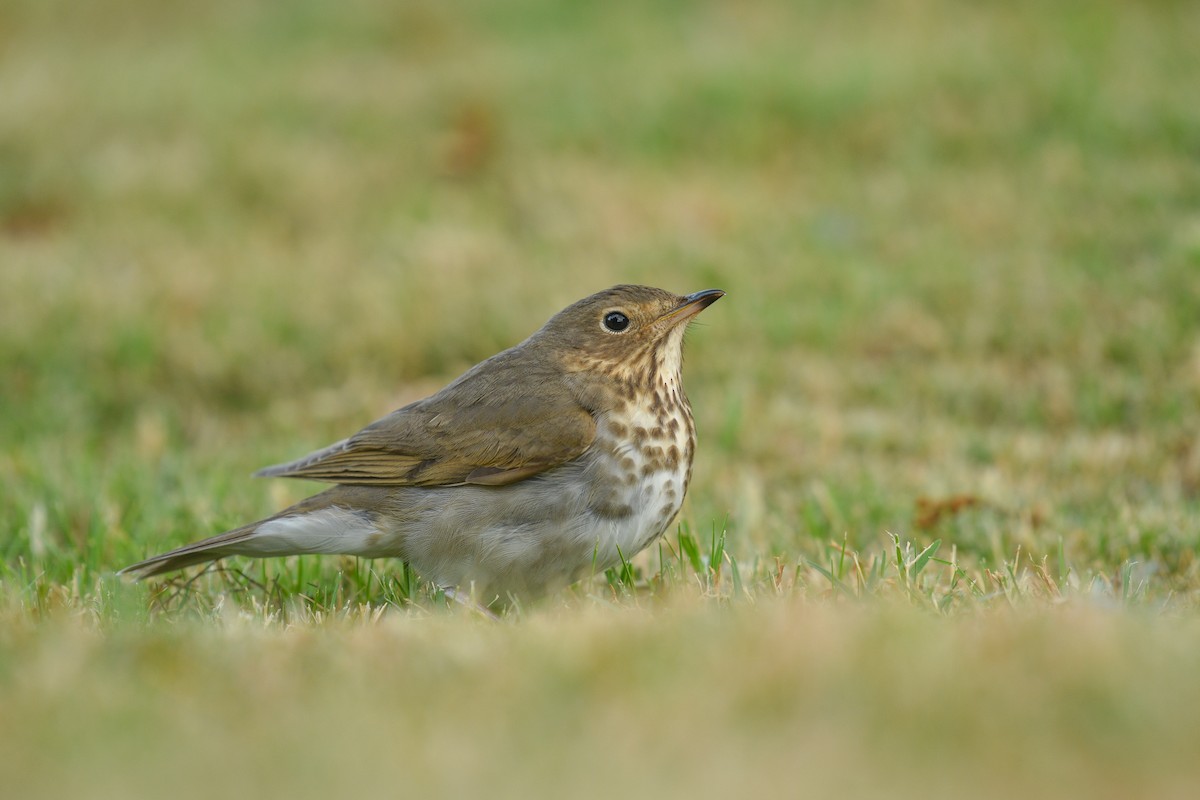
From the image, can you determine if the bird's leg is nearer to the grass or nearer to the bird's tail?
the grass

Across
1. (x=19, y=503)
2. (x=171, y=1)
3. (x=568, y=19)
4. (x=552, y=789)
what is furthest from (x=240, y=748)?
(x=171, y=1)

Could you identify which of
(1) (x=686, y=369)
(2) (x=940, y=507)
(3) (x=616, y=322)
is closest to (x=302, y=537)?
(3) (x=616, y=322)

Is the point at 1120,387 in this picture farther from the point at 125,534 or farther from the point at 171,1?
the point at 171,1

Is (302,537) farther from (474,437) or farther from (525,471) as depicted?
(525,471)

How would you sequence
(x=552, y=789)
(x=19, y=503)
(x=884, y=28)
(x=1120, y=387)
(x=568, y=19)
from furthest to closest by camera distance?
(x=568, y=19), (x=884, y=28), (x=1120, y=387), (x=19, y=503), (x=552, y=789)

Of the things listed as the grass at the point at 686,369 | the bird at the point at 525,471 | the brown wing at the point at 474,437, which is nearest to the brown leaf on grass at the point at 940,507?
the grass at the point at 686,369

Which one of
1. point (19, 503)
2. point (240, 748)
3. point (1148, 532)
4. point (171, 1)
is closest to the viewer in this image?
point (240, 748)

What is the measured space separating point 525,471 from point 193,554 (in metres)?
1.08

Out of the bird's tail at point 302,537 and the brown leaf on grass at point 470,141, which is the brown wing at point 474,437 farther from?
the brown leaf on grass at point 470,141

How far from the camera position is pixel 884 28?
12734mm

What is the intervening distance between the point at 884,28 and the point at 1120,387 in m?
6.56

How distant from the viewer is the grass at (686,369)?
8.43 ft

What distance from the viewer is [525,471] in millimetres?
4492

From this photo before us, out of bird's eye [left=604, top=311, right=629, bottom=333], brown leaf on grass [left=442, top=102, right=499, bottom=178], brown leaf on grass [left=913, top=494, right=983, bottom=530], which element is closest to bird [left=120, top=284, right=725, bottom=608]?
bird's eye [left=604, top=311, right=629, bottom=333]
